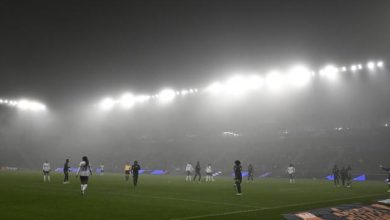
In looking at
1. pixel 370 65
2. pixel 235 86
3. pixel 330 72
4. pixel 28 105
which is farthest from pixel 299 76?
pixel 28 105

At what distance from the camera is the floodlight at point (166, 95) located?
83.3 metres

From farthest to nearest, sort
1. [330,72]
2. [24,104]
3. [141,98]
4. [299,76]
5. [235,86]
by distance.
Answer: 1. [24,104]
2. [141,98]
3. [235,86]
4. [299,76]
5. [330,72]

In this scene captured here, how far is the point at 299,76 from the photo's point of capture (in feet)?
229

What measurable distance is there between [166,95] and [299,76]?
31.0 metres

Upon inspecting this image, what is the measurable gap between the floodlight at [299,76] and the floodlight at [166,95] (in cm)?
2506

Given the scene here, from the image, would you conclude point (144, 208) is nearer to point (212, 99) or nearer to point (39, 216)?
point (39, 216)

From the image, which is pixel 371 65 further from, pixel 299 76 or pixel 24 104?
pixel 24 104

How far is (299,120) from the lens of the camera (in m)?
78.4

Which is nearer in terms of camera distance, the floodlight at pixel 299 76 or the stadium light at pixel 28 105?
the floodlight at pixel 299 76

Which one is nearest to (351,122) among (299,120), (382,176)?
(299,120)

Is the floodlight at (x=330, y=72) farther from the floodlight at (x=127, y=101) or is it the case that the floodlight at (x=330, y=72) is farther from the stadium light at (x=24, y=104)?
the stadium light at (x=24, y=104)

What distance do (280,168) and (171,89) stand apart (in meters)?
29.2

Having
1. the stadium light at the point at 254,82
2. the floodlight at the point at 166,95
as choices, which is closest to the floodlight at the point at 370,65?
the stadium light at the point at 254,82

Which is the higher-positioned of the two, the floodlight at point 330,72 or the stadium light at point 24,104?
the stadium light at point 24,104
